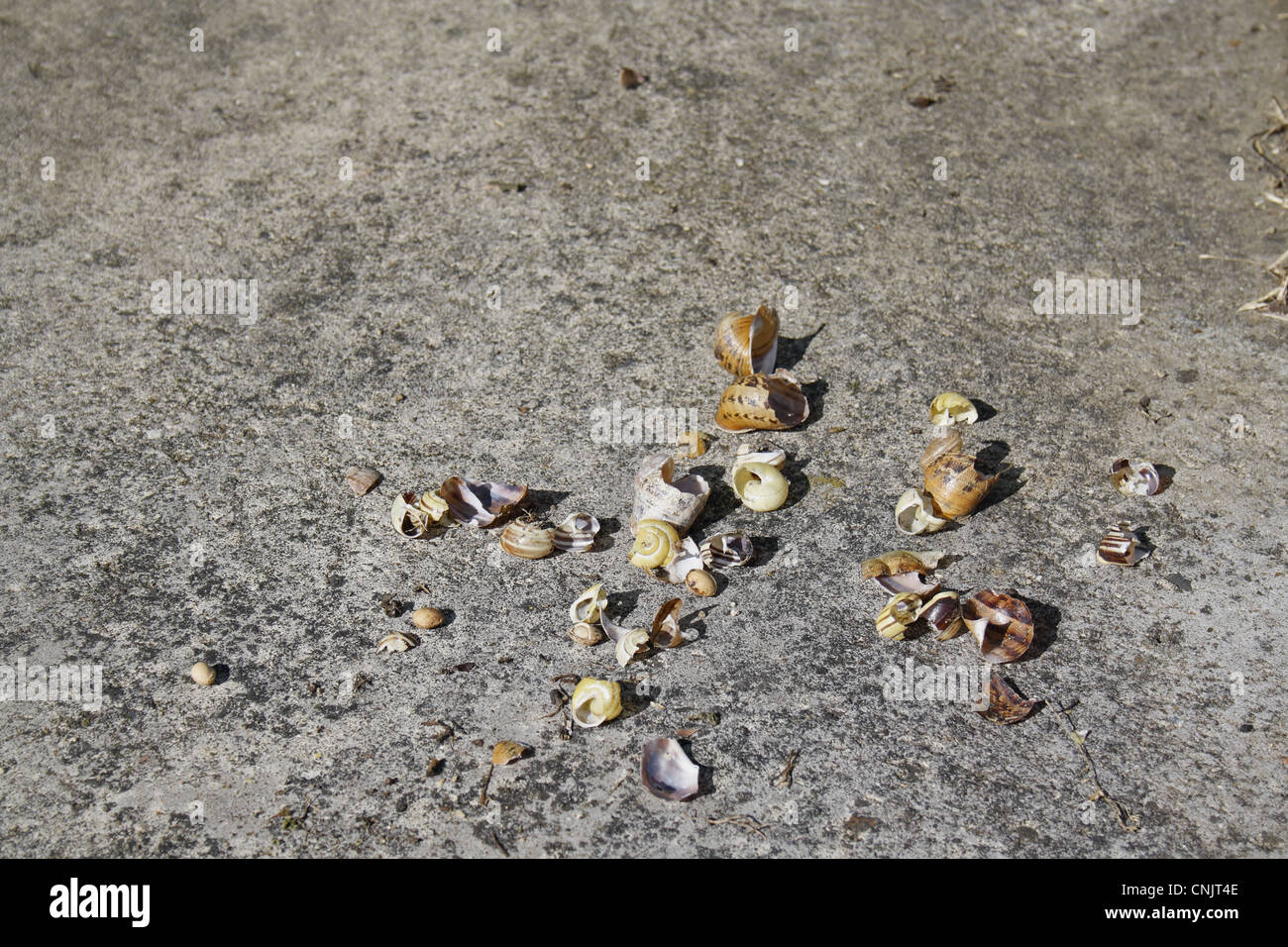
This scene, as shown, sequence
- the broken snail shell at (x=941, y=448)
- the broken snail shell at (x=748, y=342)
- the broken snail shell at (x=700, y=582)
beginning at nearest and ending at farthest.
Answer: the broken snail shell at (x=700, y=582), the broken snail shell at (x=941, y=448), the broken snail shell at (x=748, y=342)

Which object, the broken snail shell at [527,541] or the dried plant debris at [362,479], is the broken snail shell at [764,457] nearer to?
the broken snail shell at [527,541]

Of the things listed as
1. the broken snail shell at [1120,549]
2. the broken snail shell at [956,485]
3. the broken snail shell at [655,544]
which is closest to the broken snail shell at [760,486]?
the broken snail shell at [655,544]

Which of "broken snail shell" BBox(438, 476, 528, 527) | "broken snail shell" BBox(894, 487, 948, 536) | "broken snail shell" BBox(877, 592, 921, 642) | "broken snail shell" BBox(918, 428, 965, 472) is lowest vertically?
"broken snail shell" BBox(877, 592, 921, 642)

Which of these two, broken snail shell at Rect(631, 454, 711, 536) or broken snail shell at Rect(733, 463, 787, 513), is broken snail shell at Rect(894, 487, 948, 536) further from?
broken snail shell at Rect(631, 454, 711, 536)

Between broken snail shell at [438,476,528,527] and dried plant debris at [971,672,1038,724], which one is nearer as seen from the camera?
dried plant debris at [971,672,1038,724]

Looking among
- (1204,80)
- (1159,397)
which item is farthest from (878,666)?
(1204,80)

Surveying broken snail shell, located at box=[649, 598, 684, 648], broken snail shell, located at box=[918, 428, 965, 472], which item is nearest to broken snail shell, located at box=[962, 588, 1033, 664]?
broken snail shell, located at box=[918, 428, 965, 472]
